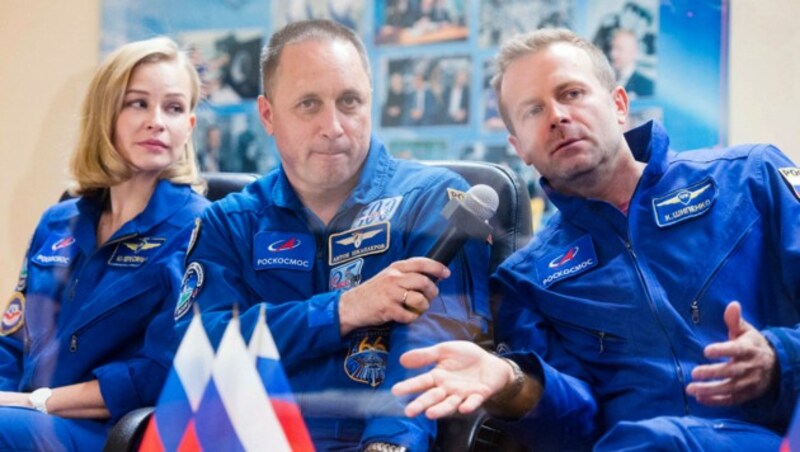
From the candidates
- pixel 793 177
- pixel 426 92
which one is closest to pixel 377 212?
pixel 426 92

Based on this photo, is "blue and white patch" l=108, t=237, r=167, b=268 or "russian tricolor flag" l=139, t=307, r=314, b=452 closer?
"russian tricolor flag" l=139, t=307, r=314, b=452

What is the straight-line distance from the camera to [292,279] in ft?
5.28

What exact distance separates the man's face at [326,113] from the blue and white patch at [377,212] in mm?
67

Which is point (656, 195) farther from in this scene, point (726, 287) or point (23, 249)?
point (23, 249)

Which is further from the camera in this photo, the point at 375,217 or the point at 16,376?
the point at 16,376

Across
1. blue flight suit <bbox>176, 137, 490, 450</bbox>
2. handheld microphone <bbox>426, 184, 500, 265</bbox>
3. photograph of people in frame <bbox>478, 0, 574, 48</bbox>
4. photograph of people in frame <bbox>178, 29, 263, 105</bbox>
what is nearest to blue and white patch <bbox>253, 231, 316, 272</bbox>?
blue flight suit <bbox>176, 137, 490, 450</bbox>

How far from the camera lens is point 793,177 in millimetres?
1459

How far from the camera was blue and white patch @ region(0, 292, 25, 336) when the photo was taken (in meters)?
2.10

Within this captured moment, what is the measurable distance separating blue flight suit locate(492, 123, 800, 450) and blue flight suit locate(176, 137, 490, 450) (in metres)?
0.13

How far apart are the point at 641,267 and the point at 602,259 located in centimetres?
9

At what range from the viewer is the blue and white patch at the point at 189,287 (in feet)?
5.52

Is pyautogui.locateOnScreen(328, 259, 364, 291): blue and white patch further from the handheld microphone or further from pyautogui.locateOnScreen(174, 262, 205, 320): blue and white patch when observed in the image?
pyautogui.locateOnScreen(174, 262, 205, 320): blue and white patch

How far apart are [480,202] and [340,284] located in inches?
10.8

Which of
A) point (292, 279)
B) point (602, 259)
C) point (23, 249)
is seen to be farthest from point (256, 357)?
point (23, 249)
